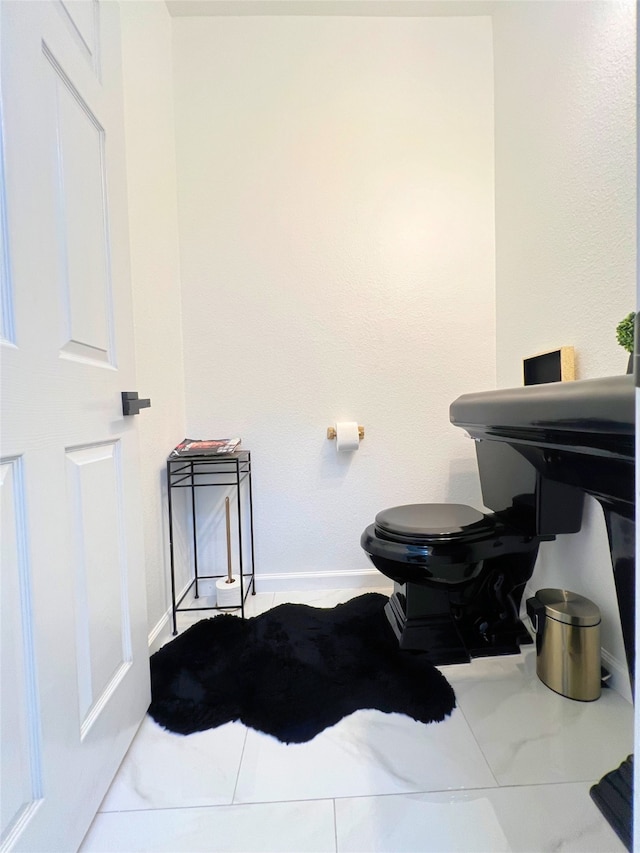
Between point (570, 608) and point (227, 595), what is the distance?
118 cm

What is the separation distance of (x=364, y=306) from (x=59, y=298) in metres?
1.18

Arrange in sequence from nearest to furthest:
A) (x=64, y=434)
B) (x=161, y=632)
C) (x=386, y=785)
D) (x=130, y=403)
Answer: (x=64, y=434), (x=386, y=785), (x=130, y=403), (x=161, y=632)

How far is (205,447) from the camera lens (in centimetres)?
146

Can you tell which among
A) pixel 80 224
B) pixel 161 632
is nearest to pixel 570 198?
pixel 80 224

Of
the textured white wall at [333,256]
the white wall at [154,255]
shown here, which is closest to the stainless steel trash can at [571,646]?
the textured white wall at [333,256]

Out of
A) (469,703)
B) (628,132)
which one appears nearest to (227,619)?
(469,703)

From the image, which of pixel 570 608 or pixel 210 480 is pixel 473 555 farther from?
pixel 210 480

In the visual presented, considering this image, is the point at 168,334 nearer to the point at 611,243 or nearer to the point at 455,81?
the point at 611,243

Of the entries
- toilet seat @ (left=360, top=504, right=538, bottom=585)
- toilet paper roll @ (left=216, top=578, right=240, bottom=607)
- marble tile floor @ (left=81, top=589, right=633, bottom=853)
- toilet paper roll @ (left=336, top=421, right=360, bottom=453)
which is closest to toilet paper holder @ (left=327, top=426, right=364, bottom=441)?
toilet paper roll @ (left=336, top=421, right=360, bottom=453)

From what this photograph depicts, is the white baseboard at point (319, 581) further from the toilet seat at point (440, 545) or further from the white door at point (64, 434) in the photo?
the white door at point (64, 434)

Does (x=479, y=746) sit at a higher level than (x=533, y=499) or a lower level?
lower

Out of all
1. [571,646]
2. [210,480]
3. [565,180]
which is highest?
[565,180]

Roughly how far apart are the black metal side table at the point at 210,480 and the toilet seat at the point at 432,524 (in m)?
0.61

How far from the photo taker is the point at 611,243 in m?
1.01
